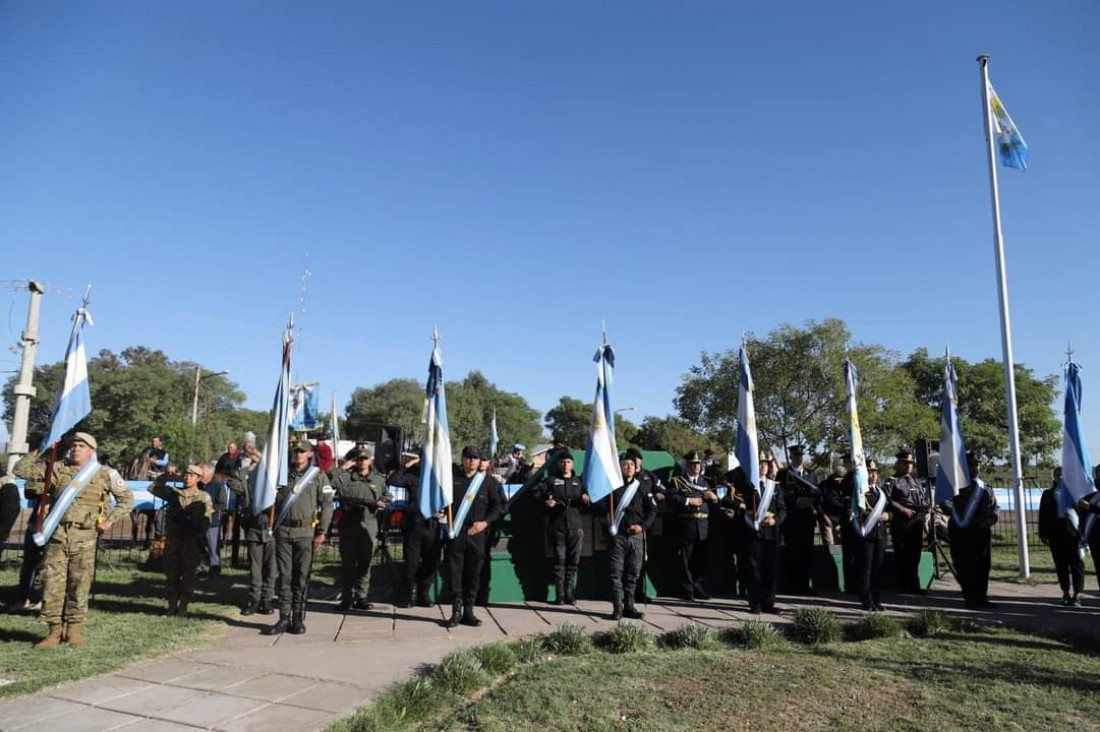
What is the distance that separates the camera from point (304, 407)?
23.8 meters

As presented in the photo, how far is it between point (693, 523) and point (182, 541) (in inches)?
256

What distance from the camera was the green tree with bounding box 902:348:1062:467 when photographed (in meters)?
49.4

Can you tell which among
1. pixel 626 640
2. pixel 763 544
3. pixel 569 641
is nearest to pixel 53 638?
pixel 569 641

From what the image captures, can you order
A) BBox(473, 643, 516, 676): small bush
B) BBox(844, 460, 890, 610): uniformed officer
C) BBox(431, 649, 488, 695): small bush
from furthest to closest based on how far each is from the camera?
BBox(844, 460, 890, 610): uniformed officer < BBox(473, 643, 516, 676): small bush < BBox(431, 649, 488, 695): small bush

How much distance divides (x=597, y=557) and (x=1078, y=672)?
17.9 feet

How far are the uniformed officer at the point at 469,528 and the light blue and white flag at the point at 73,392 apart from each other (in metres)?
4.35

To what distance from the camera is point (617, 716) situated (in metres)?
5.11

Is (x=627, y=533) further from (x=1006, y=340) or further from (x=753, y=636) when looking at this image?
(x=1006, y=340)

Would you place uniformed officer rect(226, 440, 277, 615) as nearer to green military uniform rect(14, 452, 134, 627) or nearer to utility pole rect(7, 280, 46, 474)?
green military uniform rect(14, 452, 134, 627)

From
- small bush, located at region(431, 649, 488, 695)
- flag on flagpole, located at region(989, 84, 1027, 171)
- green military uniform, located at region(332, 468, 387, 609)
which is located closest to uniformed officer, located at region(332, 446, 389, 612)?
green military uniform, located at region(332, 468, 387, 609)

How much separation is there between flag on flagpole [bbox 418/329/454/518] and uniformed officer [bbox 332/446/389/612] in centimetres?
79

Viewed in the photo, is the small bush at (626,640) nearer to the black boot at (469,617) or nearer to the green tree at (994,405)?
the black boot at (469,617)

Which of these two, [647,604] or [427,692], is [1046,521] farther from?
[427,692]

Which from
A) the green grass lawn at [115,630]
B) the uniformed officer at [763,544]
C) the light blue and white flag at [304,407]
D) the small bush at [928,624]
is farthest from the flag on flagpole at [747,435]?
the light blue and white flag at [304,407]
